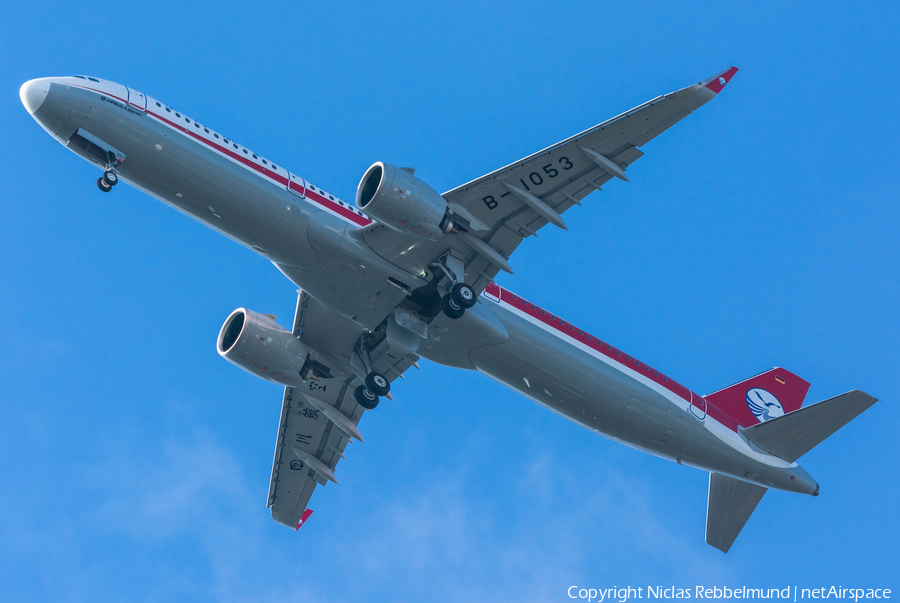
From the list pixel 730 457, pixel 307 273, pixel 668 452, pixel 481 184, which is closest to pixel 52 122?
pixel 307 273

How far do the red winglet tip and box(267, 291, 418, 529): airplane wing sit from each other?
16.6 m

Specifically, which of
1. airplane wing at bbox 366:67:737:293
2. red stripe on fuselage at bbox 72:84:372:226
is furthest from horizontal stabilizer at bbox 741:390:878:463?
red stripe on fuselage at bbox 72:84:372:226

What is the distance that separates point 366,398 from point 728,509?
1758 centimetres

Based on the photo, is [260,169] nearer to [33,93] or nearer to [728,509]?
[33,93]

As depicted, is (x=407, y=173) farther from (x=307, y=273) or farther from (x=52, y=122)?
(x=52, y=122)

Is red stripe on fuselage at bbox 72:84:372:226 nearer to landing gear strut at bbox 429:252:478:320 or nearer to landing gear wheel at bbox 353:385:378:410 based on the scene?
landing gear strut at bbox 429:252:478:320

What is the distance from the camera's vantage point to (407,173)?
29.5 meters

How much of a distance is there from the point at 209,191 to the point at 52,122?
17.8ft

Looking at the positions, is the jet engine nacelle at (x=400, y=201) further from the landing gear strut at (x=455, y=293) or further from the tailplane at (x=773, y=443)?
the tailplane at (x=773, y=443)

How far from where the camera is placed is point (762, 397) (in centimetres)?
3984

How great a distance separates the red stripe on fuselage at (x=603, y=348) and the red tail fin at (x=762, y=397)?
1605 mm

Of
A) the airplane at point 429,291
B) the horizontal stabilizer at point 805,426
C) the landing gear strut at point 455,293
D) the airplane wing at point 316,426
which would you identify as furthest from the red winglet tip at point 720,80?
the airplane wing at point 316,426

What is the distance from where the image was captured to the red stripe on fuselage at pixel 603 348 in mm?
34469

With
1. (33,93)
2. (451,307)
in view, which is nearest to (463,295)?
(451,307)
